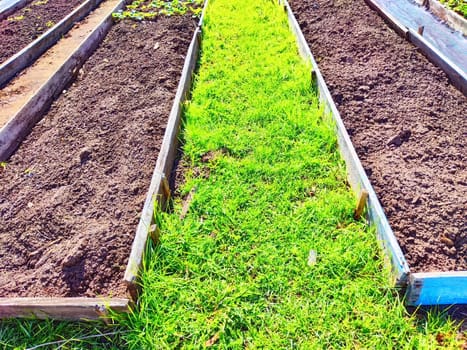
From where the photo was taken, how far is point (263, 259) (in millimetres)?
2570

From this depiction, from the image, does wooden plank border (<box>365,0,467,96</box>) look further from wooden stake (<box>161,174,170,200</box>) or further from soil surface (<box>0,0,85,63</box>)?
soil surface (<box>0,0,85,63</box>)

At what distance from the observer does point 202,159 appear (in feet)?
11.6

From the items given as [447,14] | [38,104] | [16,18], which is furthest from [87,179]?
[447,14]

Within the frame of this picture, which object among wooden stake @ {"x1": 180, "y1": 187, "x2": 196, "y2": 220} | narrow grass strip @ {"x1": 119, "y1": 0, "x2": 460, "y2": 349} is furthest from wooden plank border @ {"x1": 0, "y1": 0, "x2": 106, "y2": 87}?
wooden stake @ {"x1": 180, "y1": 187, "x2": 196, "y2": 220}

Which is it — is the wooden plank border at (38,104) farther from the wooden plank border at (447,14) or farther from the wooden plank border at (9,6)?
the wooden plank border at (447,14)

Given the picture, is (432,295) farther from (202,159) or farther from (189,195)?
(202,159)

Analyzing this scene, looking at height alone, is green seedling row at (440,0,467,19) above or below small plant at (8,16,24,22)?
below

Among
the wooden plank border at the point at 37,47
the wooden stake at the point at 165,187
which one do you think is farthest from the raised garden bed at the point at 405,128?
the wooden plank border at the point at 37,47

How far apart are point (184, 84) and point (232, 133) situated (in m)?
0.98

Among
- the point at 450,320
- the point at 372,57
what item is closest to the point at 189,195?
the point at 450,320

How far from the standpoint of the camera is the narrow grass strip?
85.6 inches

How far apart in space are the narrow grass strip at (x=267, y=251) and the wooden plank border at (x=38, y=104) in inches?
71.3

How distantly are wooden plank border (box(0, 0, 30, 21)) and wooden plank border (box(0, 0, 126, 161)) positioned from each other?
3.46 metres

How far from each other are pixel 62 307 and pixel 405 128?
3.44 m
